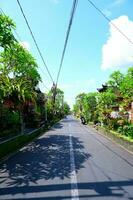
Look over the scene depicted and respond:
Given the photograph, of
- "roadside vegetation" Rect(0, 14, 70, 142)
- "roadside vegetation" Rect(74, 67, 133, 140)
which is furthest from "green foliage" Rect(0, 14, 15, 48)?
"roadside vegetation" Rect(74, 67, 133, 140)

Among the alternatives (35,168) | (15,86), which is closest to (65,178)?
(35,168)

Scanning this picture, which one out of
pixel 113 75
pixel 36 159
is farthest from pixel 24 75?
pixel 36 159

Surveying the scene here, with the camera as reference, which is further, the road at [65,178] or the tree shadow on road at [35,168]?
the tree shadow on road at [35,168]

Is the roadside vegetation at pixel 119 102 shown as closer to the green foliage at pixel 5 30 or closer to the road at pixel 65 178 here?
the road at pixel 65 178

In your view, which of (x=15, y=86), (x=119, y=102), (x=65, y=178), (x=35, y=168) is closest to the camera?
(x=65, y=178)

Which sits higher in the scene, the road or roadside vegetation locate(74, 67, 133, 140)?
roadside vegetation locate(74, 67, 133, 140)

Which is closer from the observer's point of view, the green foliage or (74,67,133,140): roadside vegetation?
the green foliage

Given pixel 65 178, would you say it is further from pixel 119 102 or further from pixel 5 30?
pixel 119 102

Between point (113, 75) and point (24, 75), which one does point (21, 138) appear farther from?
point (113, 75)

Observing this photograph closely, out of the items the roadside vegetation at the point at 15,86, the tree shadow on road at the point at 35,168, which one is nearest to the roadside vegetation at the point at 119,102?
the roadside vegetation at the point at 15,86

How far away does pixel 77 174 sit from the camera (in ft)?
38.7

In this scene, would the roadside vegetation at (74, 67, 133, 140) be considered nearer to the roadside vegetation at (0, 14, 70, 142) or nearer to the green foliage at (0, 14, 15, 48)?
the roadside vegetation at (0, 14, 70, 142)

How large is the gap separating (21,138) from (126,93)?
1142 centimetres

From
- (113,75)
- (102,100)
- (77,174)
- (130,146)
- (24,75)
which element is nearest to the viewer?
(77,174)
